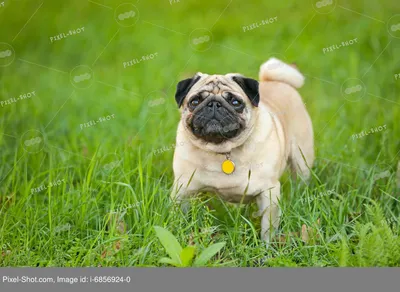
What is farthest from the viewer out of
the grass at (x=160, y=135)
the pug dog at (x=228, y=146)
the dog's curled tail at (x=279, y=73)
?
the dog's curled tail at (x=279, y=73)

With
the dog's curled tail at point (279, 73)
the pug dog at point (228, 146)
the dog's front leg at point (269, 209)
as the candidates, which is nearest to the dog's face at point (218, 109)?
the pug dog at point (228, 146)

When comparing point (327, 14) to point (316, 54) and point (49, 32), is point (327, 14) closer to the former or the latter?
point (316, 54)

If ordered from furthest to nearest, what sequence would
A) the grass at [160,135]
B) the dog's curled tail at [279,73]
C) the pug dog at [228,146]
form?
the dog's curled tail at [279,73]
the pug dog at [228,146]
the grass at [160,135]

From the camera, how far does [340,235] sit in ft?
9.50

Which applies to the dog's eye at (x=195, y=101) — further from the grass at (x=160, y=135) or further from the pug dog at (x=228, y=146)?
the grass at (x=160, y=135)

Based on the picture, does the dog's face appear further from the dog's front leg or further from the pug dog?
the dog's front leg

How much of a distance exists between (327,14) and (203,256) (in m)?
1.57

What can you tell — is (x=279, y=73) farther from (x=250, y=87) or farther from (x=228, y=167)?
(x=228, y=167)

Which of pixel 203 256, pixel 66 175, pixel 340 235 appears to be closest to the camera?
pixel 203 256

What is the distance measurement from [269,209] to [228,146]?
1.06 feet

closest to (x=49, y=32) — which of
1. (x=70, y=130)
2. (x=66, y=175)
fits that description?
(x=70, y=130)

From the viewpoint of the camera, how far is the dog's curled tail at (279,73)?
369 centimetres

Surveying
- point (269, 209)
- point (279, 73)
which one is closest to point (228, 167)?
point (269, 209)

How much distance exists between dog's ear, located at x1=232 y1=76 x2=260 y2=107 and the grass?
0.47m
